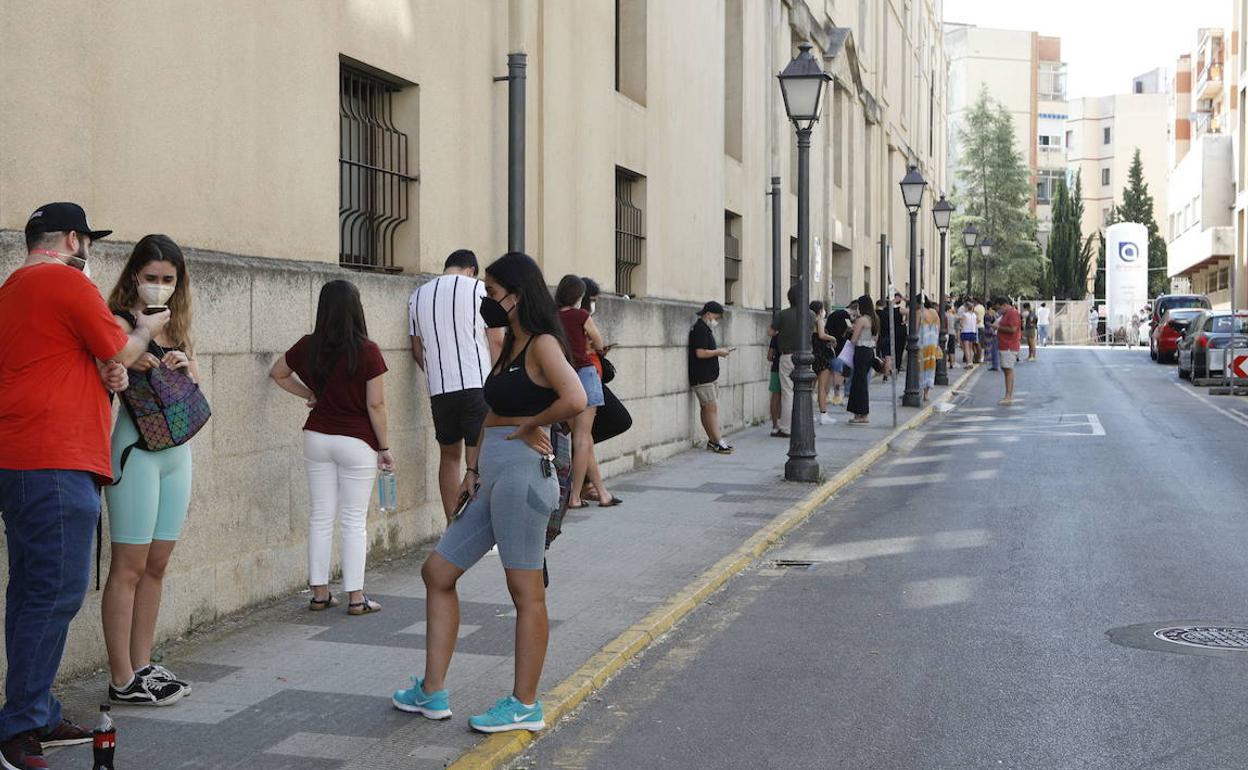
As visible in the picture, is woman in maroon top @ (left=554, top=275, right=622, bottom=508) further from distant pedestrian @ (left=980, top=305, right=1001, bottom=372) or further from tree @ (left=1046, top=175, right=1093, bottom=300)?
tree @ (left=1046, top=175, right=1093, bottom=300)

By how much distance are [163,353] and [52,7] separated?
170 cm

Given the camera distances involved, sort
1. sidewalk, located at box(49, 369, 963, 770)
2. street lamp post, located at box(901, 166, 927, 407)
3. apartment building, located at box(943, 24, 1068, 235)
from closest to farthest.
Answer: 1. sidewalk, located at box(49, 369, 963, 770)
2. street lamp post, located at box(901, 166, 927, 407)
3. apartment building, located at box(943, 24, 1068, 235)

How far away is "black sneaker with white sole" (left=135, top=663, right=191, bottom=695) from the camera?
5.77 metres

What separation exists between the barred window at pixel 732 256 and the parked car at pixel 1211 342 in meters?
13.5

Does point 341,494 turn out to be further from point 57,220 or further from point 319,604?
point 57,220

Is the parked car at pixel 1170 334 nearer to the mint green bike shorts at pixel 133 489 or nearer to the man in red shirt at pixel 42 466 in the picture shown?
the mint green bike shorts at pixel 133 489

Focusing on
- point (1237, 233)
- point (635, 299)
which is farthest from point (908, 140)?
point (635, 299)

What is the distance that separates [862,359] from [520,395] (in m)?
15.5

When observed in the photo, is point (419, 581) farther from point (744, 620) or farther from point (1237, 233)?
point (1237, 233)

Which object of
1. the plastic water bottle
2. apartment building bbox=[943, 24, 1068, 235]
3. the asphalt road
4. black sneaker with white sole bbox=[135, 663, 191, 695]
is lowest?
the asphalt road

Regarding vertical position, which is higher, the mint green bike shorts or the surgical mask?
the surgical mask

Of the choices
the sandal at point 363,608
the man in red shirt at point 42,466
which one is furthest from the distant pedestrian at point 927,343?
the man in red shirt at point 42,466

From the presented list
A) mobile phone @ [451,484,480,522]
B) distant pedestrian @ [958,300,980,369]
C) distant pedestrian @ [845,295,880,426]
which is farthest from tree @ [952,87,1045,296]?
mobile phone @ [451,484,480,522]

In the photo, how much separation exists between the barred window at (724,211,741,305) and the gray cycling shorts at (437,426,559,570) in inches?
596
